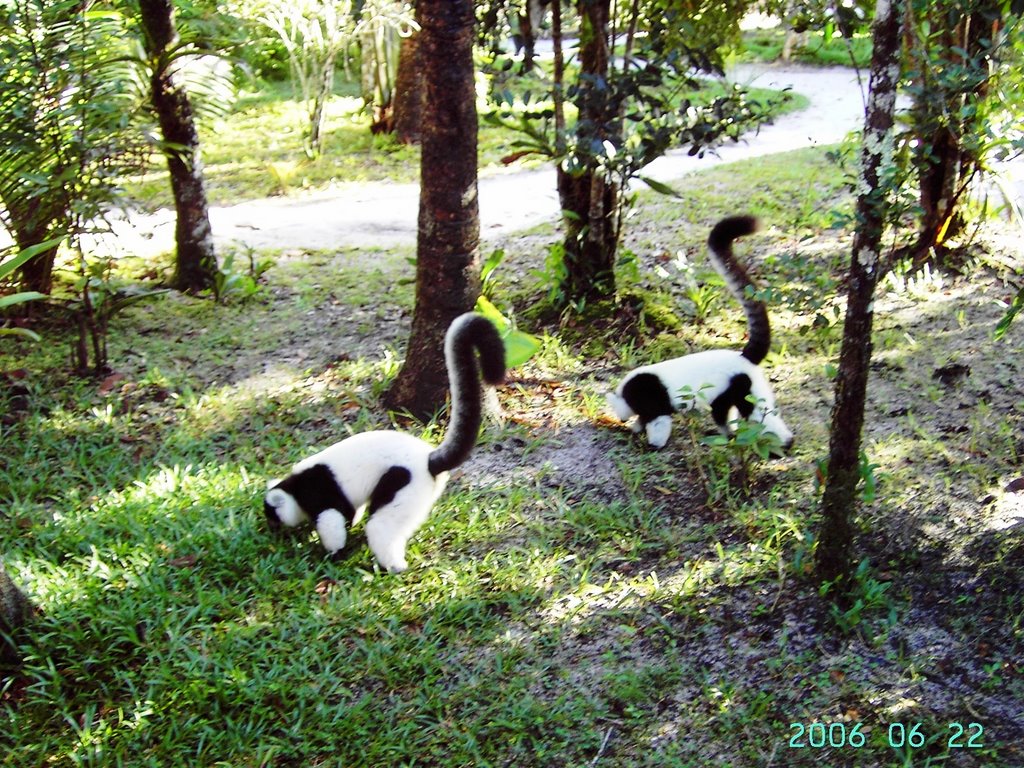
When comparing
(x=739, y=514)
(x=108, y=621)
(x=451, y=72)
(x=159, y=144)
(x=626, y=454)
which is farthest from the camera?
(x=159, y=144)

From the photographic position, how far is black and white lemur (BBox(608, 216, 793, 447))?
480 centimetres

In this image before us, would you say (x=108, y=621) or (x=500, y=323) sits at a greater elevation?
(x=500, y=323)

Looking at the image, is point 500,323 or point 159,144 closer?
point 500,323

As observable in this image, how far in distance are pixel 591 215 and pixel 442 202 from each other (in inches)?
61.5

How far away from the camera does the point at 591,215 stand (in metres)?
6.28

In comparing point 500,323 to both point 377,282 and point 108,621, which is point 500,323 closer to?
point 377,282

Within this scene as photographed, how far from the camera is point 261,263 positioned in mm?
7801

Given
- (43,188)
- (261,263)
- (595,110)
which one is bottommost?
(261,263)

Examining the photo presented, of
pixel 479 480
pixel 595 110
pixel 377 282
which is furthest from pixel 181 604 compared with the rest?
pixel 377 282

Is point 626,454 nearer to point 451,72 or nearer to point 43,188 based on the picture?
point 451,72

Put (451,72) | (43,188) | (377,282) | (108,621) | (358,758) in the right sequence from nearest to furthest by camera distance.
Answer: (358,758) → (108,621) → (451,72) → (43,188) → (377,282)

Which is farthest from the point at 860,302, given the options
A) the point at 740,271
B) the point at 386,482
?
the point at 386,482

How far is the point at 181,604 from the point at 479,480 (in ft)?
5.41

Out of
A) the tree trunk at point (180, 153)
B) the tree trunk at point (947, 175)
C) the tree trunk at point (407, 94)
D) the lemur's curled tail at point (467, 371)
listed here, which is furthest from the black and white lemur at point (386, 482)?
the tree trunk at point (407, 94)
